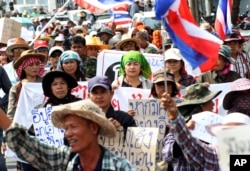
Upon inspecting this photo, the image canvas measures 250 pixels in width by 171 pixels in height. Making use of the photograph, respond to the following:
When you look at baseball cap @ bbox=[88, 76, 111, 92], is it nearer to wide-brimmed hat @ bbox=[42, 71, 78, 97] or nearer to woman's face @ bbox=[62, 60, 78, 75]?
wide-brimmed hat @ bbox=[42, 71, 78, 97]

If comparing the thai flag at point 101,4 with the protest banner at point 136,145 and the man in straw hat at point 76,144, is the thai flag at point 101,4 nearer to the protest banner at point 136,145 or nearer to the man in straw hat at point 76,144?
the protest banner at point 136,145

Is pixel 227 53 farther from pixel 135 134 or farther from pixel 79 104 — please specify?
pixel 79 104

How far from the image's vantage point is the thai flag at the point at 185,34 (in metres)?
7.41

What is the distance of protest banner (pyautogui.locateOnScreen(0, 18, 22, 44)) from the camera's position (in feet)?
49.1

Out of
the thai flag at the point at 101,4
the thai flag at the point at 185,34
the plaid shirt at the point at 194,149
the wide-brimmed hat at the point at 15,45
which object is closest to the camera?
the plaid shirt at the point at 194,149

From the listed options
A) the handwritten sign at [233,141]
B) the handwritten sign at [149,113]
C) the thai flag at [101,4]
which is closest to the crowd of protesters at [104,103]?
the handwritten sign at [149,113]

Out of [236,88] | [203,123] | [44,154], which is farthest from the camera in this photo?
[236,88]

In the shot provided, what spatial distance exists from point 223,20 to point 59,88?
477 cm

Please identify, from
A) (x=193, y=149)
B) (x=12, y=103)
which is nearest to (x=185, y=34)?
(x=193, y=149)

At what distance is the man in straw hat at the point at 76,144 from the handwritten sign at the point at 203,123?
1.26 metres

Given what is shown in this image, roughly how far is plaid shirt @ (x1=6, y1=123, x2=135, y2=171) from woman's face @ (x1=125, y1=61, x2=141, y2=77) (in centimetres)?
391

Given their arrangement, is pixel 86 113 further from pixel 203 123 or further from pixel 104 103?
pixel 104 103

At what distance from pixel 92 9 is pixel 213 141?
7790 millimetres

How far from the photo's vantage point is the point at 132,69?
9016 mm
